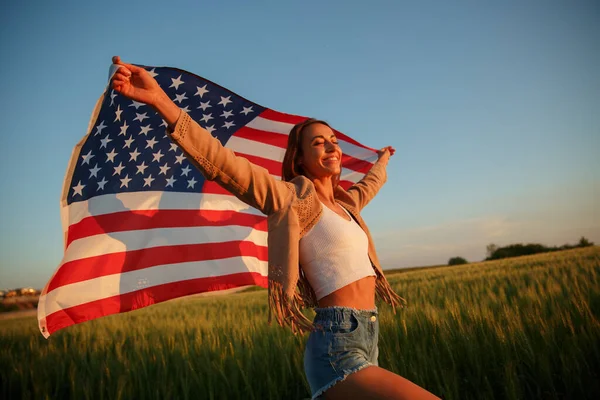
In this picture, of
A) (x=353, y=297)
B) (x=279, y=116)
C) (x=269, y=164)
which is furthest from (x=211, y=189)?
(x=353, y=297)

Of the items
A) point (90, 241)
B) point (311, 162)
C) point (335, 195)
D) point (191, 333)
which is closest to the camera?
point (311, 162)

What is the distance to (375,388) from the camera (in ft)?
5.63

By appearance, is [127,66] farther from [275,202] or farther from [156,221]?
[156,221]

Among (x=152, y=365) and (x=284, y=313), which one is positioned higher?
(x=284, y=313)

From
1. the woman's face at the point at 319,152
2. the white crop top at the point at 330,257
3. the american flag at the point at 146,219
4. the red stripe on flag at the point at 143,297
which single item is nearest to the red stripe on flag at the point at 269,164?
the american flag at the point at 146,219

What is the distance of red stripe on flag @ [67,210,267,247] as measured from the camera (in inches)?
149

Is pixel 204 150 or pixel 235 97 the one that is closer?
pixel 204 150

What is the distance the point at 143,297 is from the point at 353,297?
249cm

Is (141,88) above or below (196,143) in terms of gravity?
above

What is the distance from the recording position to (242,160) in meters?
2.00

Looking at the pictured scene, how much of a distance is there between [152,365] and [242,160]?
10.9ft

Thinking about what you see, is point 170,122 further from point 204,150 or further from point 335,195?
point 335,195

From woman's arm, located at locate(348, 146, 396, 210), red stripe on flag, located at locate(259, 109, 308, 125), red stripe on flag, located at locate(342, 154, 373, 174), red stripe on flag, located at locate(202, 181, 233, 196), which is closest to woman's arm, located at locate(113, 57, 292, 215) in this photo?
woman's arm, located at locate(348, 146, 396, 210)

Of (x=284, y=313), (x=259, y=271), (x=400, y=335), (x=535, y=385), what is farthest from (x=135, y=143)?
(x=535, y=385)
